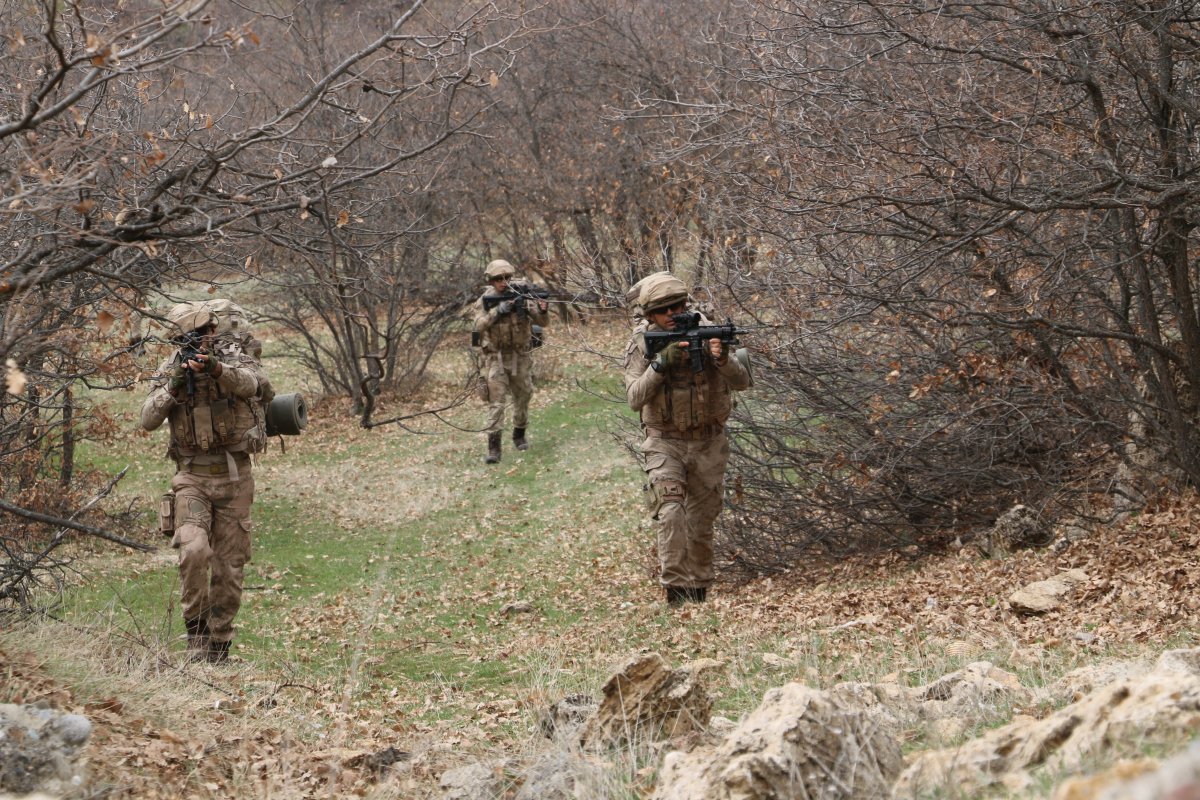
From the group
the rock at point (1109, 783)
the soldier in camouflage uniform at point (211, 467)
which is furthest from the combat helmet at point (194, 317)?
the rock at point (1109, 783)

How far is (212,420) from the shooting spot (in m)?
7.85

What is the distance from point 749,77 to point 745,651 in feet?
13.4

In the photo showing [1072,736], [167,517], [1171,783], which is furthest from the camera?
[167,517]

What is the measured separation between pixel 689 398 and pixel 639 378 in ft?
1.18

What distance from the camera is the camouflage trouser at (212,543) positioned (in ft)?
25.3

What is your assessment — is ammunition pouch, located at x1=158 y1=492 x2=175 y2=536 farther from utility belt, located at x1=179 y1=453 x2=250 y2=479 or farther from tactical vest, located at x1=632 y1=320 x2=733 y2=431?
tactical vest, located at x1=632 y1=320 x2=733 y2=431

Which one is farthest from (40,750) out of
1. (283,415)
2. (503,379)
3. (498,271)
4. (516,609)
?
(503,379)

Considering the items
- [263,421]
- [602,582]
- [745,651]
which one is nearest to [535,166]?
[602,582]

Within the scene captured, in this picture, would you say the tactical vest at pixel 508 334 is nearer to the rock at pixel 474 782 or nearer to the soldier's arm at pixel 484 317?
the soldier's arm at pixel 484 317

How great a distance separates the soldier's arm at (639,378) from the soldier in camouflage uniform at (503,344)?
627cm

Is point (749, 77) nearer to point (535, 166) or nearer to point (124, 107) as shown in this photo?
point (124, 107)

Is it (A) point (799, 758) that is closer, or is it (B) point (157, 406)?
(A) point (799, 758)

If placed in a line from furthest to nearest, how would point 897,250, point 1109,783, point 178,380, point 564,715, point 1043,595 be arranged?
point 897,250 < point 178,380 < point 1043,595 < point 564,715 < point 1109,783

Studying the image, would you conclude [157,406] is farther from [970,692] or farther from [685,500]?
[970,692]
